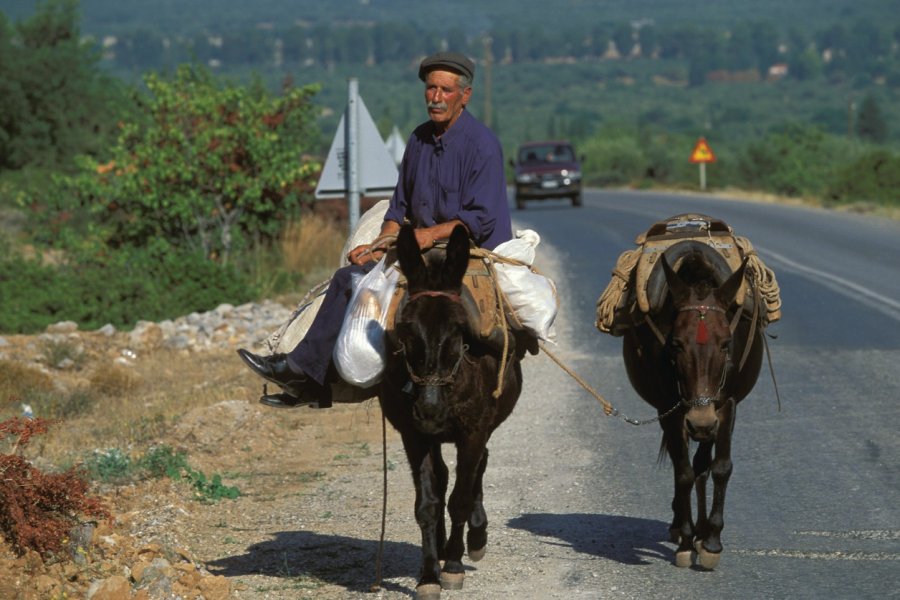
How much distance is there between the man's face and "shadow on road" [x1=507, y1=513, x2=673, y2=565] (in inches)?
97.7

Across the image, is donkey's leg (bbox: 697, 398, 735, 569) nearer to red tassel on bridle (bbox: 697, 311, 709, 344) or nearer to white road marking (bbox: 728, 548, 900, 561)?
white road marking (bbox: 728, 548, 900, 561)

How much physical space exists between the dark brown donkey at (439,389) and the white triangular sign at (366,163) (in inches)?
243

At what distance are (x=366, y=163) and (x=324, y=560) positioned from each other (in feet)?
20.1

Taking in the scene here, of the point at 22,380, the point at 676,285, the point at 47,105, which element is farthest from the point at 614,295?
the point at 47,105

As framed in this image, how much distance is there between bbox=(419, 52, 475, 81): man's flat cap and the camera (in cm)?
774

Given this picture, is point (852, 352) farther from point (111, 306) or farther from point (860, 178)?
point (860, 178)

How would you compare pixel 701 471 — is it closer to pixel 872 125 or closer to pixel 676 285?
pixel 676 285

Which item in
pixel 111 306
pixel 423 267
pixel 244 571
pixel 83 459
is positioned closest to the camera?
pixel 423 267

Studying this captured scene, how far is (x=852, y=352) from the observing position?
15344 millimetres

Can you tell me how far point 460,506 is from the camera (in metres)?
7.52

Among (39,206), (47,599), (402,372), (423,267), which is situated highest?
(423,267)

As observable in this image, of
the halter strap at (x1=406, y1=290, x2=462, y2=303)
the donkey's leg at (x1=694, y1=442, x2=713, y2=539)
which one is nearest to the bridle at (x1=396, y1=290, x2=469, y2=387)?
the halter strap at (x1=406, y1=290, x2=462, y2=303)

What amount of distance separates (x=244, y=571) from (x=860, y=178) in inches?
1814

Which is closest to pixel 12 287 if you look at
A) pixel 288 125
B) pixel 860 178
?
pixel 288 125
